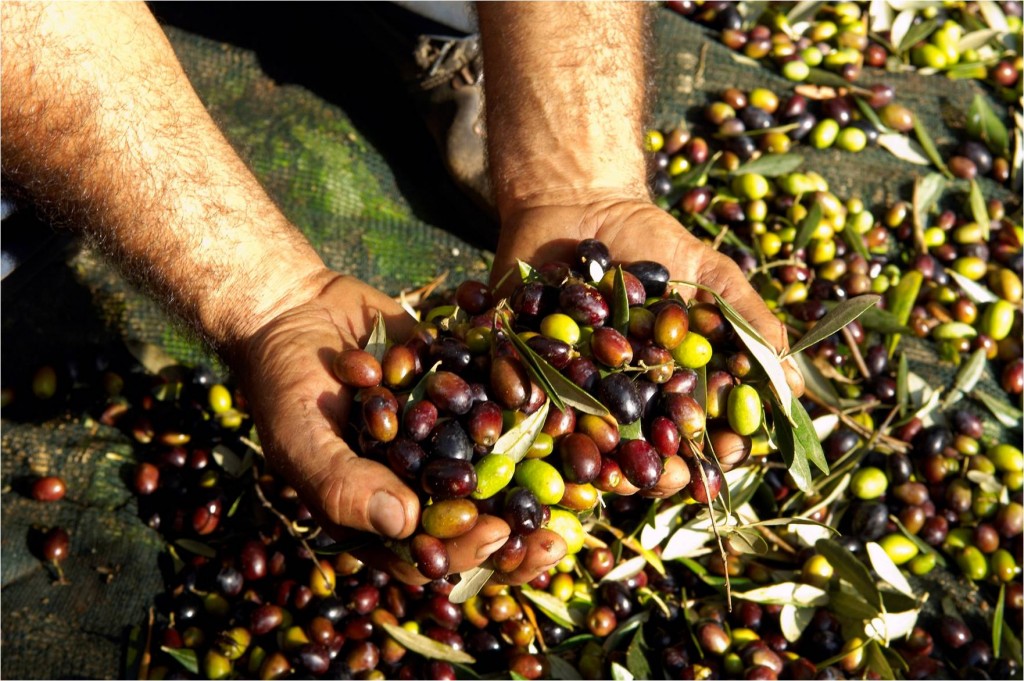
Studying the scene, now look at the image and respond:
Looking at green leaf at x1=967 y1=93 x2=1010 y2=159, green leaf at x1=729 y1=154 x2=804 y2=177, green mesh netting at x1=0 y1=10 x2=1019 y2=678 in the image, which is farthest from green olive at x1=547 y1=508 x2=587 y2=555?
green leaf at x1=967 y1=93 x2=1010 y2=159

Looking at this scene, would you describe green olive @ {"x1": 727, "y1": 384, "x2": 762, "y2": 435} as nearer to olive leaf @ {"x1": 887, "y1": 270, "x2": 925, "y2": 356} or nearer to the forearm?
the forearm

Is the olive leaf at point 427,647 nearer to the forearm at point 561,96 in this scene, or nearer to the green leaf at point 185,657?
the green leaf at point 185,657

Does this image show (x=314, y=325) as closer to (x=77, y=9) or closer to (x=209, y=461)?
(x=209, y=461)

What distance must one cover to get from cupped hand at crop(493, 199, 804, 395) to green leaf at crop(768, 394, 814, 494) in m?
0.13

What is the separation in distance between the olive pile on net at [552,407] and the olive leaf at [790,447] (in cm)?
7

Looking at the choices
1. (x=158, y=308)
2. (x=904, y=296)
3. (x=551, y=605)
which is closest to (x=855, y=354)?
(x=904, y=296)

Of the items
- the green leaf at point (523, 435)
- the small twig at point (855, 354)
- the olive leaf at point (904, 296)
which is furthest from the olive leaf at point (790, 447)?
the olive leaf at point (904, 296)

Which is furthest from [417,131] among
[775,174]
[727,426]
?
[727,426]

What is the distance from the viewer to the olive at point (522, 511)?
1709 millimetres

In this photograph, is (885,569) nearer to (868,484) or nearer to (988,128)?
(868,484)

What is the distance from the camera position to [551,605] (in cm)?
244

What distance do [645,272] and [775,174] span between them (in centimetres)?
163

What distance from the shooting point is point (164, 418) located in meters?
2.75

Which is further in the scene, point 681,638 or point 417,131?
point 417,131
